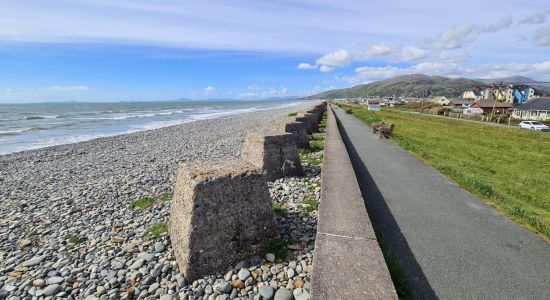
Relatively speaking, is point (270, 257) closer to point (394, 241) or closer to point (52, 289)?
point (394, 241)

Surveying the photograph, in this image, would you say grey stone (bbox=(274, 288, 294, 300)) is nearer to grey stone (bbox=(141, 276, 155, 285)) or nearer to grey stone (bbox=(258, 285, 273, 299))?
grey stone (bbox=(258, 285, 273, 299))

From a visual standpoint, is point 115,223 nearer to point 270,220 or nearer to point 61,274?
point 61,274

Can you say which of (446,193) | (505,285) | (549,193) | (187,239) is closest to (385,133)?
(549,193)

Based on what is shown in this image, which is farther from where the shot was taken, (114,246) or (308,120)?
(308,120)

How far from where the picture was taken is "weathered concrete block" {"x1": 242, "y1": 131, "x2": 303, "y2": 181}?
847cm

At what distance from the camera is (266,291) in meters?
3.99

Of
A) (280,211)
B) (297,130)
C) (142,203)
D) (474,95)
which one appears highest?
(297,130)

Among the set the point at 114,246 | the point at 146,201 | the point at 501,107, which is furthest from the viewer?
the point at 501,107

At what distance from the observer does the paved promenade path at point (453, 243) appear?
13.3 feet

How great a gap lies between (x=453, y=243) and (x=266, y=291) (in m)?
3.31

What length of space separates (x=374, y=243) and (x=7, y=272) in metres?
5.82

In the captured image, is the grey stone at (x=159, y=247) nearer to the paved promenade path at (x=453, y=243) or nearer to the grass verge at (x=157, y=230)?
the grass verge at (x=157, y=230)

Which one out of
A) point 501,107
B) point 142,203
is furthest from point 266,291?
point 501,107

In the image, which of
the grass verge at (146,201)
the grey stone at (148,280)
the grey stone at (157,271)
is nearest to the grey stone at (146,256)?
the grey stone at (157,271)
